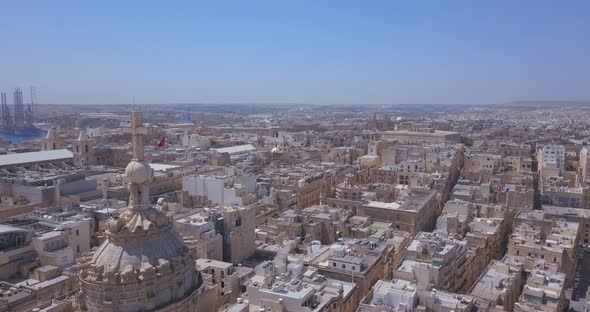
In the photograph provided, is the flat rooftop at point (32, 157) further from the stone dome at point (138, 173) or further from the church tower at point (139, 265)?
the church tower at point (139, 265)

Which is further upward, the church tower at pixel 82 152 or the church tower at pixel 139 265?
the church tower at pixel 139 265

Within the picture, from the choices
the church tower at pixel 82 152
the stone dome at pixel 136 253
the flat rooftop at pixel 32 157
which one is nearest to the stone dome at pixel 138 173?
the stone dome at pixel 136 253

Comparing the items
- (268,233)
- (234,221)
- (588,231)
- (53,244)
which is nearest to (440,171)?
(588,231)

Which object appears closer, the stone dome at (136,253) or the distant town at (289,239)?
the stone dome at (136,253)

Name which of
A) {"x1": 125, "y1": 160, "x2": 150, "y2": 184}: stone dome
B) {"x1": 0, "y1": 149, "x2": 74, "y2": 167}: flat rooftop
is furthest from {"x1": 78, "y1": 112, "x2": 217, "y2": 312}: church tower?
{"x1": 0, "y1": 149, "x2": 74, "y2": 167}: flat rooftop

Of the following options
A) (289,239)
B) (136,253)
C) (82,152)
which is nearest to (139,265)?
(136,253)

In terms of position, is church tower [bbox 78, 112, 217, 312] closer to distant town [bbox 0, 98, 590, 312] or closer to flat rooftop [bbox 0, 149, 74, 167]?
distant town [bbox 0, 98, 590, 312]
